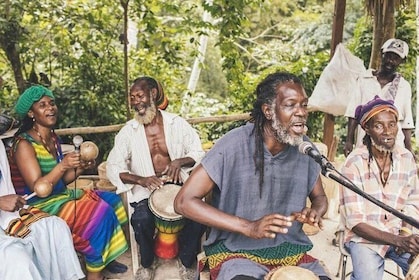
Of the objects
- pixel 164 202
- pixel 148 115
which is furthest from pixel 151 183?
pixel 148 115

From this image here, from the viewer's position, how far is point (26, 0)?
595 centimetres

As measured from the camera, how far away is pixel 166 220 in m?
3.30

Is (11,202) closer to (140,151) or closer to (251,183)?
(140,151)

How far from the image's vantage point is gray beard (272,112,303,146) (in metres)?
2.34

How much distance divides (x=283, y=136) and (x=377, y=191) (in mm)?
823

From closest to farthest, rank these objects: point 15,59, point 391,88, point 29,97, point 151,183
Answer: point 29,97, point 151,183, point 391,88, point 15,59

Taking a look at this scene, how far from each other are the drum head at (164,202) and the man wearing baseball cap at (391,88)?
180cm

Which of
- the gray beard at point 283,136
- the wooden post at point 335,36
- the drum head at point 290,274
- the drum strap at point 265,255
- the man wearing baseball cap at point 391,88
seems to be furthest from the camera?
the wooden post at point 335,36

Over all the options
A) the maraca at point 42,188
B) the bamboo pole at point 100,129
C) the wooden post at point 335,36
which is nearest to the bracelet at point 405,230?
the maraca at point 42,188

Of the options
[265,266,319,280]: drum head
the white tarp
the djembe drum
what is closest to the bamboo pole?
the white tarp

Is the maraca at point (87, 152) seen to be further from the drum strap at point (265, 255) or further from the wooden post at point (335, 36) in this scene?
the wooden post at point (335, 36)

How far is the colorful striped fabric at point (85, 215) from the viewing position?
10.8 feet

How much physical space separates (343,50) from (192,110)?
4.62 m

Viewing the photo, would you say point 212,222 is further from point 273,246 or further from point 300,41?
point 300,41
